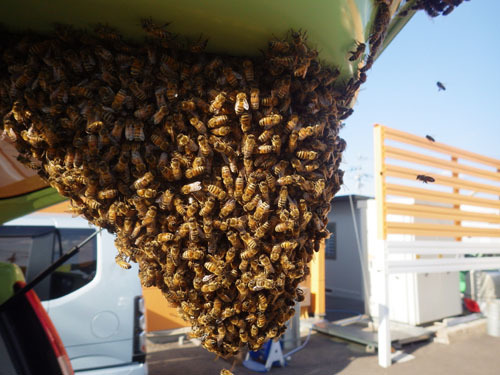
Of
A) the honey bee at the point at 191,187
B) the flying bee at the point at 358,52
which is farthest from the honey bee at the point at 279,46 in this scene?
the honey bee at the point at 191,187

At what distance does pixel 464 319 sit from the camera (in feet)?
37.0

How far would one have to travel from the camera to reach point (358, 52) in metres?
1.27

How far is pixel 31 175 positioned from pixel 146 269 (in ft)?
4.63

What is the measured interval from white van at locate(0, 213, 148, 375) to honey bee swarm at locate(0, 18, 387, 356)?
4.45 meters

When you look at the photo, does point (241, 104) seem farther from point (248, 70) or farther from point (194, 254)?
point (194, 254)

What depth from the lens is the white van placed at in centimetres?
515

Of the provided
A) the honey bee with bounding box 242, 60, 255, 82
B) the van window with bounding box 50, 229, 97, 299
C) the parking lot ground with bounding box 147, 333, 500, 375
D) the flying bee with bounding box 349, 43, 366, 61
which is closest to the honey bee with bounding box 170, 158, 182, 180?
the honey bee with bounding box 242, 60, 255, 82

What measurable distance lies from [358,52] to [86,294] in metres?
5.35

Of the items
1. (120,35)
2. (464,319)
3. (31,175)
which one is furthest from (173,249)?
(464,319)

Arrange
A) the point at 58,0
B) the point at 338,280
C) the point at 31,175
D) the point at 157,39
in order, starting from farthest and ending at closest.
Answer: the point at 338,280
the point at 31,175
the point at 157,39
the point at 58,0

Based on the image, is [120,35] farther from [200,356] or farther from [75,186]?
[200,356]

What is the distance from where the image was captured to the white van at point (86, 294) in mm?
5148

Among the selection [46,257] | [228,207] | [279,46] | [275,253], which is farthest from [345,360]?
[279,46]

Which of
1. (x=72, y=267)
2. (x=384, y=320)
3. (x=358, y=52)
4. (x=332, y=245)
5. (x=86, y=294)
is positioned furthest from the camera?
(x=332, y=245)
